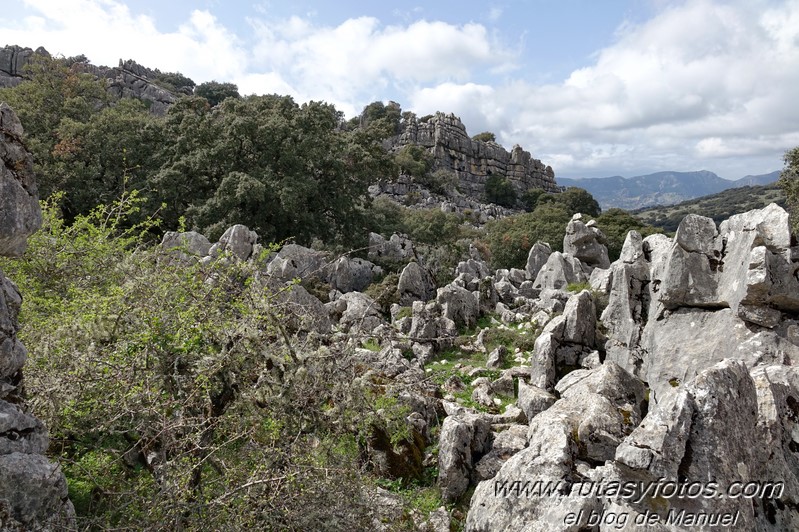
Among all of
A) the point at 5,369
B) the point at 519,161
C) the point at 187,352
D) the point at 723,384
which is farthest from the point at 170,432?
the point at 519,161

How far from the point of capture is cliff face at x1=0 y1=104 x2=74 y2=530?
432cm

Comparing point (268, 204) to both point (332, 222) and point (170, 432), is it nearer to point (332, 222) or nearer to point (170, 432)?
point (332, 222)

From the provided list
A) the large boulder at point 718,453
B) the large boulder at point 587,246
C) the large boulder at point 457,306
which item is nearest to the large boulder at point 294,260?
the large boulder at point 457,306

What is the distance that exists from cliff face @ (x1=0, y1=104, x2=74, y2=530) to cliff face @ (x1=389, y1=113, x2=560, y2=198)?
87.3 meters

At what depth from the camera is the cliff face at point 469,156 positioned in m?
93.7

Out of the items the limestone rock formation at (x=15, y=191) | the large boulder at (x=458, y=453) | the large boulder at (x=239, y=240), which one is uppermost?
the limestone rock formation at (x=15, y=191)

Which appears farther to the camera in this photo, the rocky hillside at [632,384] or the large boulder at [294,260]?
the large boulder at [294,260]

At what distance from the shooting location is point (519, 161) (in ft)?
327

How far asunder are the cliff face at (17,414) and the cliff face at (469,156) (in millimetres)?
87326

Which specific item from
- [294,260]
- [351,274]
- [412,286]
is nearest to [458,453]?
[412,286]

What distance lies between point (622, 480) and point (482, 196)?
87.0 meters

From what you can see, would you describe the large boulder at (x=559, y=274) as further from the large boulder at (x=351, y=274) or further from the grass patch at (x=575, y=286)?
the large boulder at (x=351, y=274)

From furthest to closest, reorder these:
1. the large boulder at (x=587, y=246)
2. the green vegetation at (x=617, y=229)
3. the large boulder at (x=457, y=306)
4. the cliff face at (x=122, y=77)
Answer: the cliff face at (x=122, y=77)
the green vegetation at (x=617, y=229)
the large boulder at (x=587, y=246)
the large boulder at (x=457, y=306)

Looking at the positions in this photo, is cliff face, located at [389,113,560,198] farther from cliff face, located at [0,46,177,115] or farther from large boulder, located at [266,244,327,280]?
large boulder, located at [266,244,327,280]
